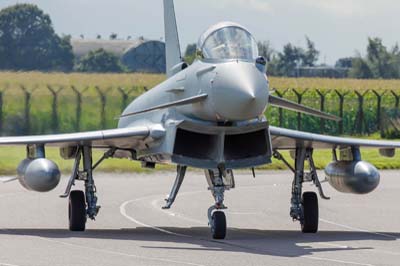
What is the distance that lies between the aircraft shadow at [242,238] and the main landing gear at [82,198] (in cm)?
24

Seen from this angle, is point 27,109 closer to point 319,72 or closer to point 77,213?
point 77,213

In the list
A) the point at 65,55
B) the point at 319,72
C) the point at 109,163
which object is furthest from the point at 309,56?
the point at 109,163

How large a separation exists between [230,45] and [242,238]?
2.94 meters

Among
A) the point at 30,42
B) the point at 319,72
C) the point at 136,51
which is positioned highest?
the point at 30,42

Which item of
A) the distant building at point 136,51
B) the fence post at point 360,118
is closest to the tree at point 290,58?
the distant building at point 136,51

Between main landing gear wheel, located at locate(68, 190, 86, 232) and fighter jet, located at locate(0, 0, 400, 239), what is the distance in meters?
0.02

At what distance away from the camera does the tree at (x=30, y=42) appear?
2500 inches

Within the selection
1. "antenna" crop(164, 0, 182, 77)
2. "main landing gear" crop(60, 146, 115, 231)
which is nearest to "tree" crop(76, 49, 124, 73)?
"antenna" crop(164, 0, 182, 77)

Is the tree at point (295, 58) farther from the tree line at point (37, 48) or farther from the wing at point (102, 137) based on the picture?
the wing at point (102, 137)

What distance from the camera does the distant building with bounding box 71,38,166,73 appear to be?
2915 inches

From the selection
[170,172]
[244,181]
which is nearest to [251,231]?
[244,181]

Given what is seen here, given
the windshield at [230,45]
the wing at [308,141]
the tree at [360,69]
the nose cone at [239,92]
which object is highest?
the windshield at [230,45]

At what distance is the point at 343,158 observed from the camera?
2189 centimetres

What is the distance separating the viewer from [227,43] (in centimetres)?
1898
